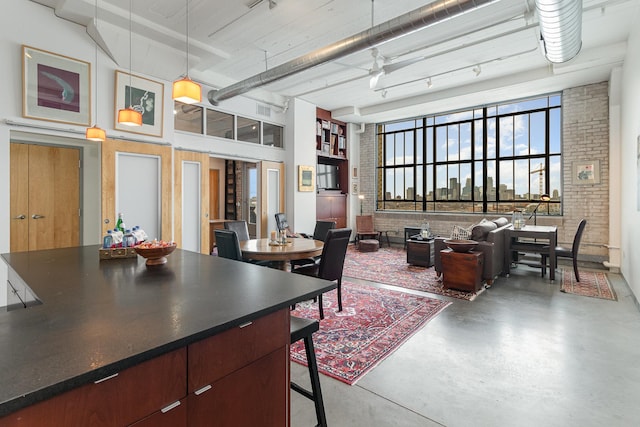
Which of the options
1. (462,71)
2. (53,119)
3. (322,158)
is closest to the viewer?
(53,119)

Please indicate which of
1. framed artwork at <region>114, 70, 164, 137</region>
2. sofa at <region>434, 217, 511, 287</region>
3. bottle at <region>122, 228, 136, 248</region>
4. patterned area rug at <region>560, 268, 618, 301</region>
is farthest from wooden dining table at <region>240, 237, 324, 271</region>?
patterned area rug at <region>560, 268, 618, 301</region>

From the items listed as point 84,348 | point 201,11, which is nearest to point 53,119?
point 201,11

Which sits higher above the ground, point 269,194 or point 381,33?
point 381,33

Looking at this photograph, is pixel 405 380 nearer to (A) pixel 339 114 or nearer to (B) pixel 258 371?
(B) pixel 258 371

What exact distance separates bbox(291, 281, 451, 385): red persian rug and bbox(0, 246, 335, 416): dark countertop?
1206mm

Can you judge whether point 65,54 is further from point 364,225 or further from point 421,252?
point 364,225

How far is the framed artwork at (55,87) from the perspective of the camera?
3891mm

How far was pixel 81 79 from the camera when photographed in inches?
170

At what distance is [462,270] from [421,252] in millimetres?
1631

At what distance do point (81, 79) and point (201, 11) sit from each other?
181 cm

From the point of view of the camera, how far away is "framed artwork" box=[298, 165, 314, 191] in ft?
25.6

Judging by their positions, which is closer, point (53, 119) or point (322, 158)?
point (53, 119)

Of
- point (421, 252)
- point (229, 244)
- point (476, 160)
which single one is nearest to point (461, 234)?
point (421, 252)

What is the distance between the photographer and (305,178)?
7.95 meters
